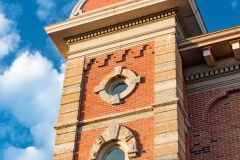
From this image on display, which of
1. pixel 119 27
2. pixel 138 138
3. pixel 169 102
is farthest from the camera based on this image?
pixel 119 27

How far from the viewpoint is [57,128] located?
1356 centimetres

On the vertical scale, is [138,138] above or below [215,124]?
below

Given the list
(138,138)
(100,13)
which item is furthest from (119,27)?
(138,138)

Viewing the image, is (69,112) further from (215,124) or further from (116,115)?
(215,124)

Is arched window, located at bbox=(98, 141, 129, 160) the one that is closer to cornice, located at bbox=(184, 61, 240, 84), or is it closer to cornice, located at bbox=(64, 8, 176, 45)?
cornice, located at bbox=(184, 61, 240, 84)

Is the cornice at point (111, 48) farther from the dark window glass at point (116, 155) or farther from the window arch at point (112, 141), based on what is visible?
the dark window glass at point (116, 155)

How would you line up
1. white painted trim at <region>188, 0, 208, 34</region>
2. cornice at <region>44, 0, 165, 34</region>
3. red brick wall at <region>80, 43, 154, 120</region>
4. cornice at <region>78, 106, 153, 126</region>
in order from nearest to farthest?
1. cornice at <region>78, 106, 153, 126</region>
2. red brick wall at <region>80, 43, 154, 120</region>
3. cornice at <region>44, 0, 165, 34</region>
4. white painted trim at <region>188, 0, 208, 34</region>

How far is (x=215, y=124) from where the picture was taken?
1333 cm

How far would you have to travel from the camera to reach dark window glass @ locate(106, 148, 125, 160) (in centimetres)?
1265

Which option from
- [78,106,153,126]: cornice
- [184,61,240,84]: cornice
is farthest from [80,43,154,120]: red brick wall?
[184,61,240,84]: cornice

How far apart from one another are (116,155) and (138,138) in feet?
2.25

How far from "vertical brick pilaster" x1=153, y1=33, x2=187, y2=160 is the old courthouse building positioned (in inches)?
0.9

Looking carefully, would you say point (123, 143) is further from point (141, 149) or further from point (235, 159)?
point (235, 159)

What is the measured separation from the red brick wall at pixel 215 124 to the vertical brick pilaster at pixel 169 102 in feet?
1.50
